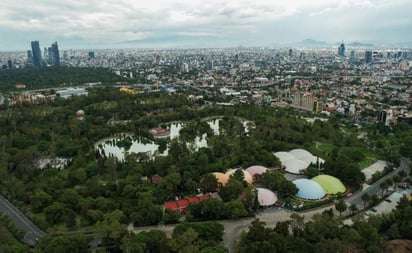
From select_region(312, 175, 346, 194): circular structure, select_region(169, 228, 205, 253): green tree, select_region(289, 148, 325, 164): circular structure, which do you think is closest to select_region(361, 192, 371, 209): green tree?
select_region(312, 175, 346, 194): circular structure

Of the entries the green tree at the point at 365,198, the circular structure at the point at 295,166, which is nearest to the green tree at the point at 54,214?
the circular structure at the point at 295,166

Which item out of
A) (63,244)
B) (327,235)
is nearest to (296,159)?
(327,235)

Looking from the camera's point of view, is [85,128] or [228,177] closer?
[228,177]

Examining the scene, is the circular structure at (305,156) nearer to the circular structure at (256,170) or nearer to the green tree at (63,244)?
the circular structure at (256,170)

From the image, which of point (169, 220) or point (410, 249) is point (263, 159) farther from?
point (410, 249)

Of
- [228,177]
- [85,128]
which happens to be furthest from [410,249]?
[85,128]

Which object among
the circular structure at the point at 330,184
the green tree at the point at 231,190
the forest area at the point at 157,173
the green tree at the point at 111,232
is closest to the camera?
the green tree at the point at 111,232

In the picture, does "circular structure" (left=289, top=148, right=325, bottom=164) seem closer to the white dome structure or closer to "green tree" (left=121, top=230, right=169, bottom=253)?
the white dome structure
